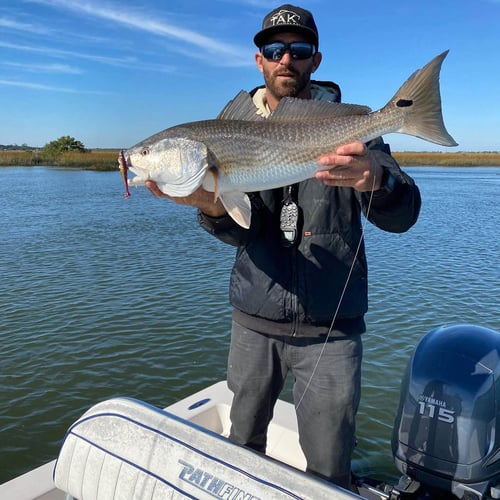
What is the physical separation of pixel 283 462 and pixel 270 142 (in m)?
2.11

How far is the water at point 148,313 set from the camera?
Answer: 6.98 meters

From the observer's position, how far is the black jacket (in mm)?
3041

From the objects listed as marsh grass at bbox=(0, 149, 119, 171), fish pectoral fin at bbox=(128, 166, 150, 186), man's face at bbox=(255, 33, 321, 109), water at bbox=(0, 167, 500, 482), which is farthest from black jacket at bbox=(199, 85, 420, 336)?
marsh grass at bbox=(0, 149, 119, 171)

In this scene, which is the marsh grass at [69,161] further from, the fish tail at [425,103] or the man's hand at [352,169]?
the man's hand at [352,169]

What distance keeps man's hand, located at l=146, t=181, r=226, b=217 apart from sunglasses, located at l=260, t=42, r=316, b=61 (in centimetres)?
→ 101

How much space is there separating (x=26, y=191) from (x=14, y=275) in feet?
76.7

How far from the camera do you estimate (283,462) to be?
3.31 m

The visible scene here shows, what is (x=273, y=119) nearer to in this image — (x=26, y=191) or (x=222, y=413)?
(x=222, y=413)

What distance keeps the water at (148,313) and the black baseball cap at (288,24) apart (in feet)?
14.4

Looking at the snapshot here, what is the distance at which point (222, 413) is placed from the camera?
15.8 feet

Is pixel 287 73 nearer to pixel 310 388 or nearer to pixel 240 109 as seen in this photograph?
pixel 240 109

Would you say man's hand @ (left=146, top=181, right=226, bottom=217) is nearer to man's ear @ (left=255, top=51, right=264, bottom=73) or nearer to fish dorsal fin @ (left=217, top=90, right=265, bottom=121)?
fish dorsal fin @ (left=217, top=90, right=265, bottom=121)

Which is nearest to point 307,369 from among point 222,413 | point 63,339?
point 222,413

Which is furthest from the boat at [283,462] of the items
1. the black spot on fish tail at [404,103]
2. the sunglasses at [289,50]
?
the sunglasses at [289,50]
